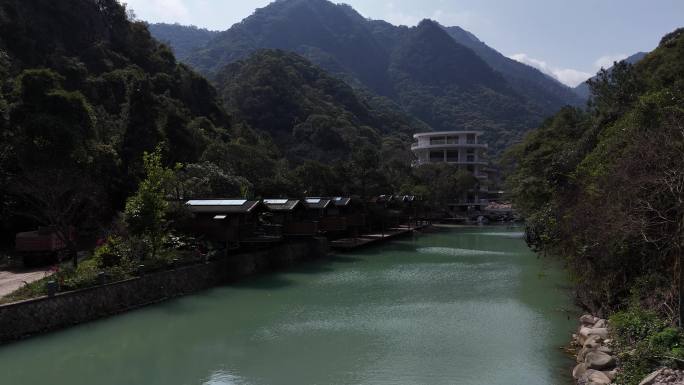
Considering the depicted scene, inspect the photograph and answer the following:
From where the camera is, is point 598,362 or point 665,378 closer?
point 665,378

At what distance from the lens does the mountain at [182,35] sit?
154375mm

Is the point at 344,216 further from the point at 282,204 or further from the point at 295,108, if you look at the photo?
the point at 295,108

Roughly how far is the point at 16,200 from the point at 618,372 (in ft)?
84.7

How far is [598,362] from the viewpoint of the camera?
10.9m

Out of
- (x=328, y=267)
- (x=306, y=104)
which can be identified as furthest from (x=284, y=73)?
(x=328, y=267)

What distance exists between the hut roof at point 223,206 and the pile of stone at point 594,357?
1640 cm

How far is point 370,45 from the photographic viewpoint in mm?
164875

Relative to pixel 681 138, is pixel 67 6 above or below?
above

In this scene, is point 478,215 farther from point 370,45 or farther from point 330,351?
point 370,45

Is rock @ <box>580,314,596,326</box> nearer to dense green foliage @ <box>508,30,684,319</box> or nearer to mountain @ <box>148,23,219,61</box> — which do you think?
dense green foliage @ <box>508,30,684,319</box>

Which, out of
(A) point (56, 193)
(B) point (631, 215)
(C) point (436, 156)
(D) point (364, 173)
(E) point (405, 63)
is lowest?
(B) point (631, 215)

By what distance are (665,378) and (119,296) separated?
1614 centimetres

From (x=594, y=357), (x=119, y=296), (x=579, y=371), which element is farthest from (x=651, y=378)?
(x=119, y=296)

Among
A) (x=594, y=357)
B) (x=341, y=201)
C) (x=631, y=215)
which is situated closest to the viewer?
(x=594, y=357)
